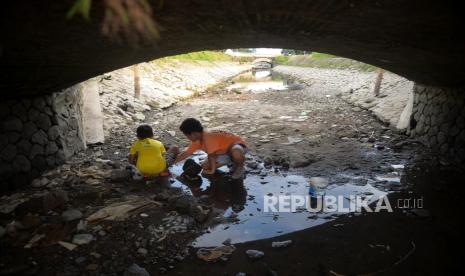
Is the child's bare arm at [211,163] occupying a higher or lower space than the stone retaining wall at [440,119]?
lower

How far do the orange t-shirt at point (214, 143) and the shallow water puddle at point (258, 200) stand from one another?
54 centimetres

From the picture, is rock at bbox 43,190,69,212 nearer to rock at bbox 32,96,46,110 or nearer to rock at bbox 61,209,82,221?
rock at bbox 61,209,82,221

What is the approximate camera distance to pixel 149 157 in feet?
16.1

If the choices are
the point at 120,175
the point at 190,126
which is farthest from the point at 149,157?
the point at 190,126

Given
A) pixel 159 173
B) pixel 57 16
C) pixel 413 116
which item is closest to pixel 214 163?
pixel 159 173

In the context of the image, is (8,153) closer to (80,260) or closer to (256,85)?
(80,260)

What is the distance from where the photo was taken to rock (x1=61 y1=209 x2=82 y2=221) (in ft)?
12.3

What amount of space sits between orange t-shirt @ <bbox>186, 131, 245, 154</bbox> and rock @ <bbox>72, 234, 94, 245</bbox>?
200cm

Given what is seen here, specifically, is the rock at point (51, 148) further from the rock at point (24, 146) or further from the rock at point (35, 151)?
the rock at point (24, 146)

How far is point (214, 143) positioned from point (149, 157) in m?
1.05

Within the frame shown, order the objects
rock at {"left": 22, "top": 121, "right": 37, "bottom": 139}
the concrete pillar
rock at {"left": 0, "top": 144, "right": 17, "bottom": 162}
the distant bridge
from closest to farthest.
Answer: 1. rock at {"left": 0, "top": 144, "right": 17, "bottom": 162}
2. rock at {"left": 22, "top": 121, "right": 37, "bottom": 139}
3. the concrete pillar
4. the distant bridge

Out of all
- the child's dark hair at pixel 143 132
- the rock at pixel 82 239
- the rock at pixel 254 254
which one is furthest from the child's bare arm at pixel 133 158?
the rock at pixel 254 254

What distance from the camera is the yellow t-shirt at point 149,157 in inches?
193

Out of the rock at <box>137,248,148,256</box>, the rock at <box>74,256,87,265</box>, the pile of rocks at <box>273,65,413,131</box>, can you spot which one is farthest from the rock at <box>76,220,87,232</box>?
the pile of rocks at <box>273,65,413,131</box>
